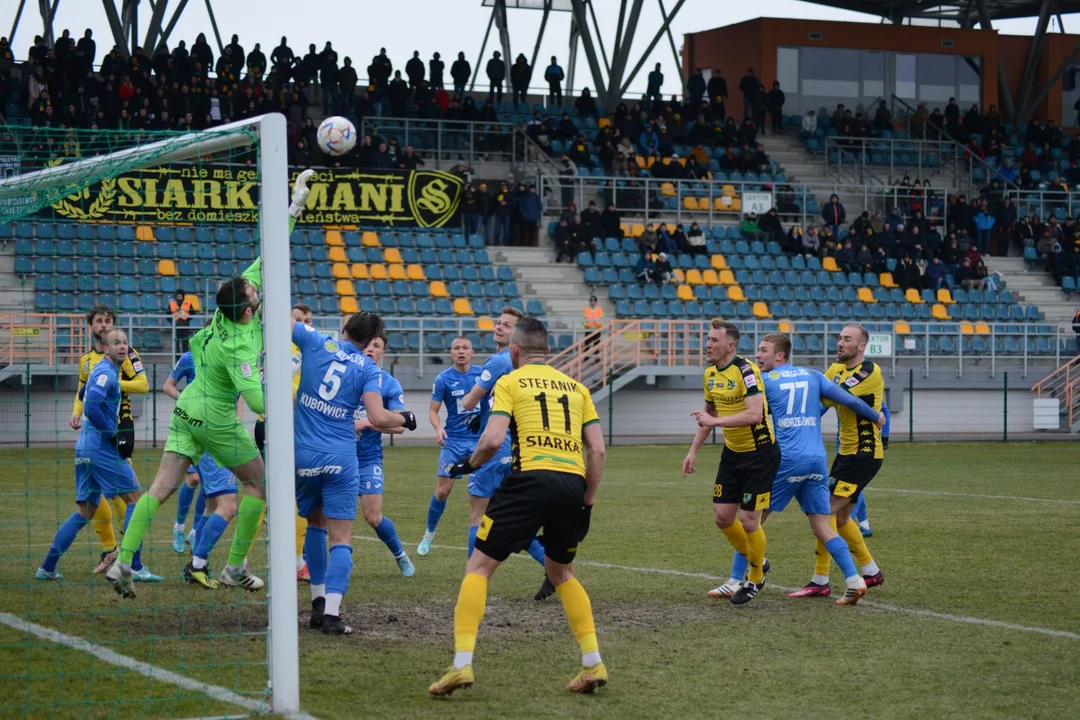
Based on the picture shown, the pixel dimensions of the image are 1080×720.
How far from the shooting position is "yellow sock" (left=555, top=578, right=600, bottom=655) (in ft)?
21.8

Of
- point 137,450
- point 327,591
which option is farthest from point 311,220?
point 327,591

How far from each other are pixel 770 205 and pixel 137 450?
1912cm

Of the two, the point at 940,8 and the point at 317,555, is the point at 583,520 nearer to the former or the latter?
the point at 317,555

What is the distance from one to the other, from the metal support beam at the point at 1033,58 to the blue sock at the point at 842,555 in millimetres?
37720

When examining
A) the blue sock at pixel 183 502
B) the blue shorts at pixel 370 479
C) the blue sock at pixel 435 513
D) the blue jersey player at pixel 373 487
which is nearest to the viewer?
the blue jersey player at pixel 373 487

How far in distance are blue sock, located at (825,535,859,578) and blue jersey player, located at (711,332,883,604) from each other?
1 cm

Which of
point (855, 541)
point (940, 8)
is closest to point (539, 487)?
point (855, 541)

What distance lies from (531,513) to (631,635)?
1.81 meters

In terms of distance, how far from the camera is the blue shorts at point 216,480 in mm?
9820

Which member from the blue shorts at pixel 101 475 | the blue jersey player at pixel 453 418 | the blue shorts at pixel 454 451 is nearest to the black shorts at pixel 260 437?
the blue shorts at pixel 101 475

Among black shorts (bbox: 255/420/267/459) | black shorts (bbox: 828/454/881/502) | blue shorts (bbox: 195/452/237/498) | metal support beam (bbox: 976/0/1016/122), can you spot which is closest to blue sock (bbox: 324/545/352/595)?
black shorts (bbox: 255/420/267/459)

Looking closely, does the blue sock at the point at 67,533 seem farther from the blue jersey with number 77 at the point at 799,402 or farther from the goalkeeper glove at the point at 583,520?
the blue jersey with number 77 at the point at 799,402

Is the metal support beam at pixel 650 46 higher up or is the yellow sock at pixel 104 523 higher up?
the metal support beam at pixel 650 46

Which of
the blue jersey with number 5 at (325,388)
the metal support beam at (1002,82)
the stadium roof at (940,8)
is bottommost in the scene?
the blue jersey with number 5 at (325,388)
